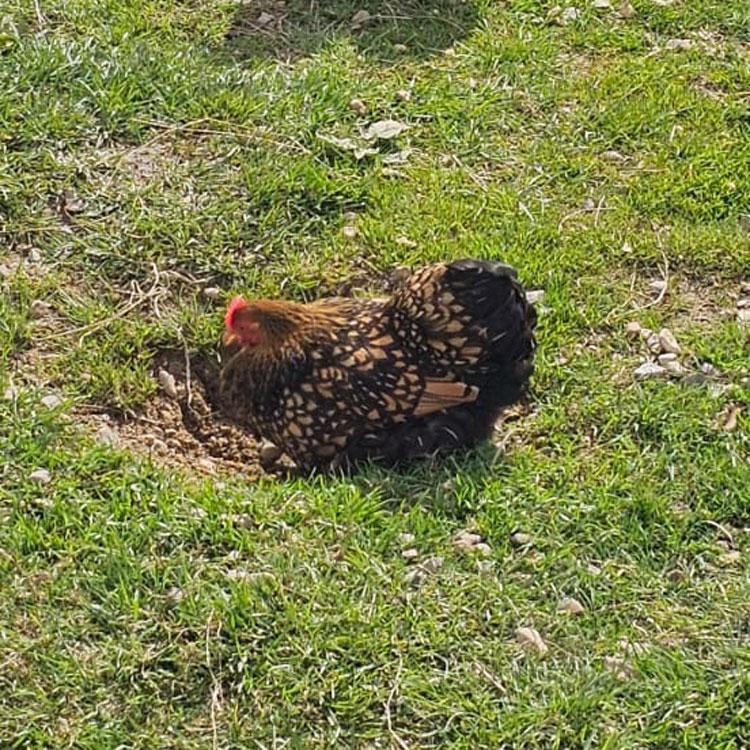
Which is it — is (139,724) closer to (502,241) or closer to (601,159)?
(502,241)

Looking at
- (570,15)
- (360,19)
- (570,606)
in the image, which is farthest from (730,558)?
(360,19)

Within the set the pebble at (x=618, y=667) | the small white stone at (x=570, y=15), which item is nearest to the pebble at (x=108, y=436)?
the pebble at (x=618, y=667)

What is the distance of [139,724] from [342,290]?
2.13 metres

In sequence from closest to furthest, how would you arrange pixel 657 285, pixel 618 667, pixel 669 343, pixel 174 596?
pixel 618 667 < pixel 174 596 < pixel 669 343 < pixel 657 285

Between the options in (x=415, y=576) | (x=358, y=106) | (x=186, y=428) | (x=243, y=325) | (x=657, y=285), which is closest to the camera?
(x=415, y=576)

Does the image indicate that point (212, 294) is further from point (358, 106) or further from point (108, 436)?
point (358, 106)

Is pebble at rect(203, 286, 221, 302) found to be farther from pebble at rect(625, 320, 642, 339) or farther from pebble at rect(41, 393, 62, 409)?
pebble at rect(625, 320, 642, 339)

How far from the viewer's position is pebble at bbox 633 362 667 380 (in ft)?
15.6

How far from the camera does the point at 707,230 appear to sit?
17.8ft

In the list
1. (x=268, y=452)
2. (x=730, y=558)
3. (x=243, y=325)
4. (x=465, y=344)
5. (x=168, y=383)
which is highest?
(x=465, y=344)

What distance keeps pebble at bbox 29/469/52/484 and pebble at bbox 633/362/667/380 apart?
2.09 metres

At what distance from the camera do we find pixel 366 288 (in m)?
5.17

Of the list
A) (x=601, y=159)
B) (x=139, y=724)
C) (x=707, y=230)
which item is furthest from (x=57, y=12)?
(x=139, y=724)

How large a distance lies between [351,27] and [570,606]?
11.9 ft
